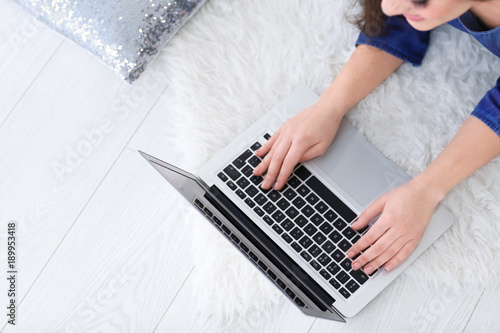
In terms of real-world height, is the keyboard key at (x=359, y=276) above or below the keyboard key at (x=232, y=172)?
below

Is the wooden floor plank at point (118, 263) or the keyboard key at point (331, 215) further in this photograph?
the wooden floor plank at point (118, 263)

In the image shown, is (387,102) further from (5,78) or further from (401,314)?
(5,78)

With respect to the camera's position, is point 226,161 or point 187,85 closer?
point 226,161

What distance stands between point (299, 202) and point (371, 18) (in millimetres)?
304

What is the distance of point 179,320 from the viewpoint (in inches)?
35.1

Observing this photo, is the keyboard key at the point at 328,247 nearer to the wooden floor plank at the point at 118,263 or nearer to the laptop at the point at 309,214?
the laptop at the point at 309,214

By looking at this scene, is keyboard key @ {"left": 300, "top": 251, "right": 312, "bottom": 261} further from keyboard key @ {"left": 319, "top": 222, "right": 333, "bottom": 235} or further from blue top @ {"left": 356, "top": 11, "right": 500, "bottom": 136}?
blue top @ {"left": 356, "top": 11, "right": 500, "bottom": 136}

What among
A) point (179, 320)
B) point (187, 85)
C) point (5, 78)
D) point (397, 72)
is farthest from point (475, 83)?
point (5, 78)

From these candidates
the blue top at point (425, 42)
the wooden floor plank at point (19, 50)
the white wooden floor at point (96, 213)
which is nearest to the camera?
the blue top at point (425, 42)

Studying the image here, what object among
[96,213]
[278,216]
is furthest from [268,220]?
[96,213]

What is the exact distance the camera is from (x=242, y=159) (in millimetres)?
828

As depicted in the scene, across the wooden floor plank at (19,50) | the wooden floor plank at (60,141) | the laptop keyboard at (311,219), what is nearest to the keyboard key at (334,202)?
the laptop keyboard at (311,219)

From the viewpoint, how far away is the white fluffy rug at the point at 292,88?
84 centimetres

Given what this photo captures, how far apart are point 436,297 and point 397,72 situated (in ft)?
1.24
